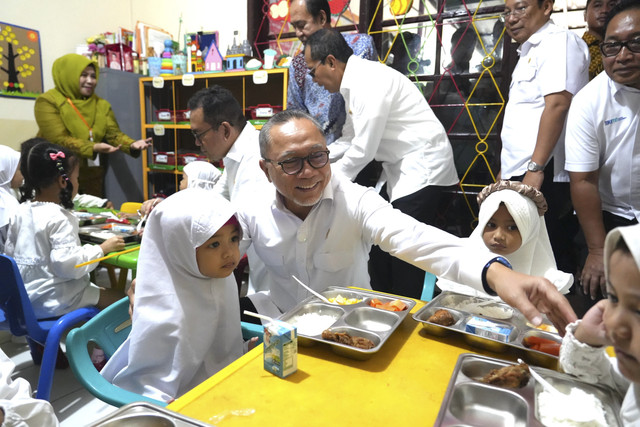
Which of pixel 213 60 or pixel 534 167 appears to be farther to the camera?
pixel 213 60

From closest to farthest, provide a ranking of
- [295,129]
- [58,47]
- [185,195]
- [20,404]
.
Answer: [20,404], [185,195], [295,129], [58,47]

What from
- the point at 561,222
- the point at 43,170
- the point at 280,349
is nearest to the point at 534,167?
the point at 561,222

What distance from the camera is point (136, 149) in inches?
183

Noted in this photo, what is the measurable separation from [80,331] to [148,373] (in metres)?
0.25

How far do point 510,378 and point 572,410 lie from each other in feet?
0.43

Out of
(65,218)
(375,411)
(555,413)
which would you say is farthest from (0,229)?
(555,413)

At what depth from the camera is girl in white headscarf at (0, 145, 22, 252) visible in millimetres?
2684

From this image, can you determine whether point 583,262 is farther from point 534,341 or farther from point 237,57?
point 237,57

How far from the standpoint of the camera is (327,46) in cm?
261

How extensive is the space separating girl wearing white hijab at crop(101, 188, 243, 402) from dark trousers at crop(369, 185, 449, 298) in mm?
1410

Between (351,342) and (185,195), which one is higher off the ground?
(185,195)

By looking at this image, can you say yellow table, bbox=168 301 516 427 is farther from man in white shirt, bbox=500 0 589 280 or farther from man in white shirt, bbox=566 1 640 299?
man in white shirt, bbox=500 0 589 280

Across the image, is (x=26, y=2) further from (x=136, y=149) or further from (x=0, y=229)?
(x=0, y=229)

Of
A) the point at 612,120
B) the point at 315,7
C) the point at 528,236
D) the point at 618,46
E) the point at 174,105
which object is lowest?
the point at 528,236
